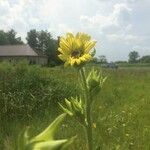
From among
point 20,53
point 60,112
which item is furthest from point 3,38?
point 60,112

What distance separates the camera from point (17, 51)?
69625mm

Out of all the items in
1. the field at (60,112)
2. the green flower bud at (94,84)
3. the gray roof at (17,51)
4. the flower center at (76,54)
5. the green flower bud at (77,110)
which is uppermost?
the gray roof at (17,51)

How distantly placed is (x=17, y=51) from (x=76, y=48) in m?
68.2

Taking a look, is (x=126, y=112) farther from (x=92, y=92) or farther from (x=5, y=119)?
(x=92, y=92)

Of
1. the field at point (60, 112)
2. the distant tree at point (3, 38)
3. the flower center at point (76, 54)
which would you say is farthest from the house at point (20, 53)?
the flower center at point (76, 54)

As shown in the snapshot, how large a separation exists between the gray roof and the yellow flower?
67920 mm

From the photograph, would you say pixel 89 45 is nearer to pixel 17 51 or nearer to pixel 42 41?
pixel 17 51

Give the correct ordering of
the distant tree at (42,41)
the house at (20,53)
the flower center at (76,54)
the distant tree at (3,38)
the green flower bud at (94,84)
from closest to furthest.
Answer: the green flower bud at (94,84)
the flower center at (76,54)
the house at (20,53)
the distant tree at (42,41)
the distant tree at (3,38)

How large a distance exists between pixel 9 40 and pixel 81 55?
296 feet

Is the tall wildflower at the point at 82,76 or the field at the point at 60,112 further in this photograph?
the field at the point at 60,112

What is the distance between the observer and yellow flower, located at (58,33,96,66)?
6.59 feet

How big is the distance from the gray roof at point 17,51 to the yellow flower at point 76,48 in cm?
6792

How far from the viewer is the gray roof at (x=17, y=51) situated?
69.7 meters

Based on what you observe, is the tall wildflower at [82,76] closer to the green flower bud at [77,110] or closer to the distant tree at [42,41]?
the green flower bud at [77,110]
